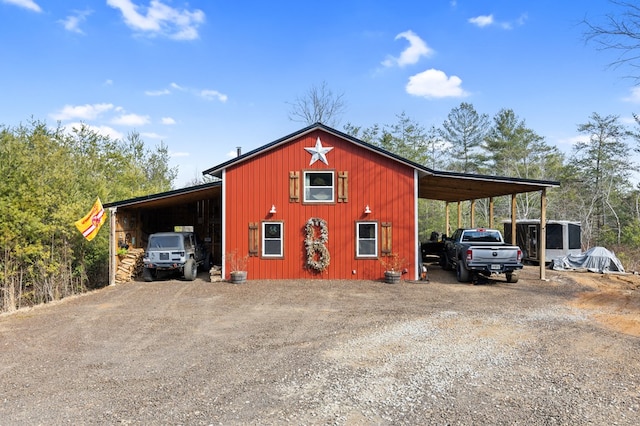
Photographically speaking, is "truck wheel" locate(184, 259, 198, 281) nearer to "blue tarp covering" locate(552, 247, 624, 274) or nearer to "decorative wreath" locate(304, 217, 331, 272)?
"decorative wreath" locate(304, 217, 331, 272)

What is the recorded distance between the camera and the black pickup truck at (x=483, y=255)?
1207 cm

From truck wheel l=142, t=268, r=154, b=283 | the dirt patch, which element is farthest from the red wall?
the dirt patch

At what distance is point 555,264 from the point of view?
16.3 meters

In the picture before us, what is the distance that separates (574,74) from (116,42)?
15.8 meters

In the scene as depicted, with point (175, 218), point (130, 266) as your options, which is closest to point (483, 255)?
point (130, 266)

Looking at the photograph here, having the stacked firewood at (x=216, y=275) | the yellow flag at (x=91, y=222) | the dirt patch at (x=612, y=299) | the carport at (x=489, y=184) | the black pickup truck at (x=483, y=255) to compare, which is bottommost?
the dirt patch at (x=612, y=299)

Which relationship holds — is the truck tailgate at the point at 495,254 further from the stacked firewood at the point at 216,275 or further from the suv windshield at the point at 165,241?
the suv windshield at the point at 165,241

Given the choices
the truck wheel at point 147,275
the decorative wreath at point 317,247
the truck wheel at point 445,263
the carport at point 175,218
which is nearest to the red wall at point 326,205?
the decorative wreath at point 317,247

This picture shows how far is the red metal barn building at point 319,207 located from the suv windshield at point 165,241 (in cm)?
184

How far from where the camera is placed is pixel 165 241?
1391cm

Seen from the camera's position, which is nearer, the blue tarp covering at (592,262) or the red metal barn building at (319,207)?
the red metal barn building at (319,207)

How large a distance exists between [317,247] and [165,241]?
5.59 meters

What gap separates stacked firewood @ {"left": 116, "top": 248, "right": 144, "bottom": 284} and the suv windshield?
5.19ft

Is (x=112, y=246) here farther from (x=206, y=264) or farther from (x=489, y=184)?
(x=489, y=184)
